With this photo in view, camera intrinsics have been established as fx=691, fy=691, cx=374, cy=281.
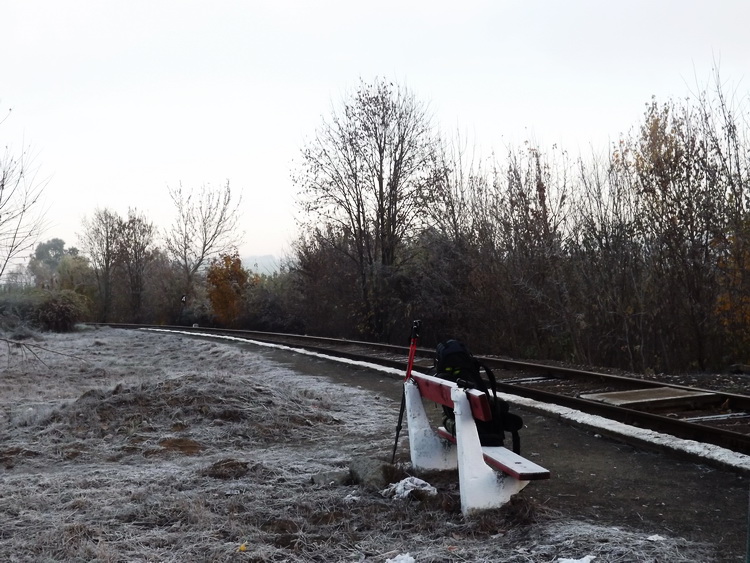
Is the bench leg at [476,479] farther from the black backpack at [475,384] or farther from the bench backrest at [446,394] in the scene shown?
the black backpack at [475,384]

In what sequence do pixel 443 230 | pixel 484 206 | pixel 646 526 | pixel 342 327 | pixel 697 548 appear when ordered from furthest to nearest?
pixel 342 327, pixel 443 230, pixel 484 206, pixel 646 526, pixel 697 548

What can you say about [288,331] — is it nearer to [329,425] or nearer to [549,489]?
[329,425]

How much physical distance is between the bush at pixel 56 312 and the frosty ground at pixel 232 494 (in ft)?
84.8

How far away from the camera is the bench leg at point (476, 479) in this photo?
15.0ft

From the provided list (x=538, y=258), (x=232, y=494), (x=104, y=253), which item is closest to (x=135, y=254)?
(x=104, y=253)

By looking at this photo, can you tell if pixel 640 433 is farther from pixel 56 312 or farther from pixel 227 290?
pixel 227 290

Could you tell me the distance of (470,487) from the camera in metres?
4.56

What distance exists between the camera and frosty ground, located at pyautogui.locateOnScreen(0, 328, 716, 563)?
4047 mm

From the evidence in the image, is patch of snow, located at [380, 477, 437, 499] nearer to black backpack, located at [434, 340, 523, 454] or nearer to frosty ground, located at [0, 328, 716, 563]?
frosty ground, located at [0, 328, 716, 563]

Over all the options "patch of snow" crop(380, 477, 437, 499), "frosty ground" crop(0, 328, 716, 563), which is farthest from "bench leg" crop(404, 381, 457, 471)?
"patch of snow" crop(380, 477, 437, 499)

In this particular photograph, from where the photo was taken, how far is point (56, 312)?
34.2 m

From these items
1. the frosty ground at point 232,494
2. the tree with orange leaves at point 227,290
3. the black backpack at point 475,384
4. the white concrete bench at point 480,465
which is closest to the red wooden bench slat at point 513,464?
the white concrete bench at point 480,465

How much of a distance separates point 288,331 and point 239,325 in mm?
5668

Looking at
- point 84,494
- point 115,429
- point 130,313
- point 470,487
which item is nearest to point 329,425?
point 115,429
